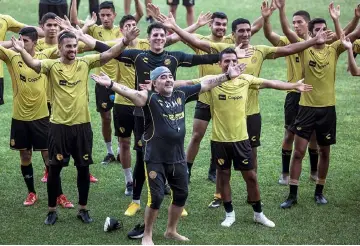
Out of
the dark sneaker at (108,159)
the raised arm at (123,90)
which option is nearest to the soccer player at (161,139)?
the raised arm at (123,90)

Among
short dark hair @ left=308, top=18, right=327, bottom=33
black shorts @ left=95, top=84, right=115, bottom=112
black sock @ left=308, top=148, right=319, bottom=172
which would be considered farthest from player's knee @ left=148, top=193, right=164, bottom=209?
black shorts @ left=95, top=84, right=115, bottom=112

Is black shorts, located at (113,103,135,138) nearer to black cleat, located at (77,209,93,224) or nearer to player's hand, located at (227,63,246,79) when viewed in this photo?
black cleat, located at (77,209,93,224)

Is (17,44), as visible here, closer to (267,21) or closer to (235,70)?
(235,70)

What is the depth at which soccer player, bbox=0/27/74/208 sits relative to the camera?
1171 centimetres

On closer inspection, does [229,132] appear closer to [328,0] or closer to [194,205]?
[194,205]

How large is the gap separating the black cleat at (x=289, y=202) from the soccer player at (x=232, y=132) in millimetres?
788

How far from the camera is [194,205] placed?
11797mm

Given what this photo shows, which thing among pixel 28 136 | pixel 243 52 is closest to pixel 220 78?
pixel 243 52

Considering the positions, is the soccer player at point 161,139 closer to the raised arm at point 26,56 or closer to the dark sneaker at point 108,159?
the raised arm at point 26,56

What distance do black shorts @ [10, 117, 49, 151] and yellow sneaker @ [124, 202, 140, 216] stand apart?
63.9 inches

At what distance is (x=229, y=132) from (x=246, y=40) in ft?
5.15

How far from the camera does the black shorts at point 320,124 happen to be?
1175 centimetres

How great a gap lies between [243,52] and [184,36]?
3.39ft

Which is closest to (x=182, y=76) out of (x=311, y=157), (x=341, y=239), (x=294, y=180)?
(x=311, y=157)
